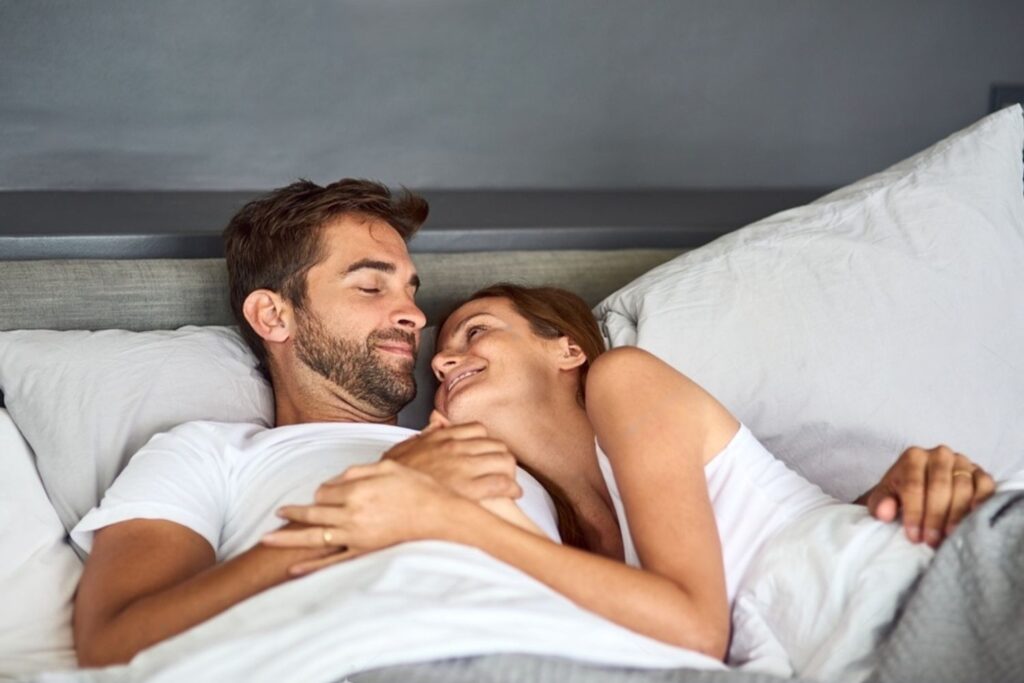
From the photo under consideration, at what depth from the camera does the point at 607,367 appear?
1544mm

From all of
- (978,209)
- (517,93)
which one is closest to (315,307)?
A: (517,93)

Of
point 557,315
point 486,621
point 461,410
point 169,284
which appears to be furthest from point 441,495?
point 169,284

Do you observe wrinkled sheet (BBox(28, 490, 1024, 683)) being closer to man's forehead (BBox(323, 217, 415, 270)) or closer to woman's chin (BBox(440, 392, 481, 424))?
woman's chin (BBox(440, 392, 481, 424))

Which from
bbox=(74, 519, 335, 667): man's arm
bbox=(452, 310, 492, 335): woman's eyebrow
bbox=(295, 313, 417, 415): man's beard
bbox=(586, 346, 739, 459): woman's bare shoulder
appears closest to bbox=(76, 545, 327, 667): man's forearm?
bbox=(74, 519, 335, 667): man's arm

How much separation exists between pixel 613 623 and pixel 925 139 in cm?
226

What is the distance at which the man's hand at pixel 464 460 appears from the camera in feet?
4.80

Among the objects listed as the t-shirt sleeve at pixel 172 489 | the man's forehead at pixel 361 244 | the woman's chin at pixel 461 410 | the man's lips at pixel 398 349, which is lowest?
the t-shirt sleeve at pixel 172 489

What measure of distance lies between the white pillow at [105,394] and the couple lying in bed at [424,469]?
0.08 meters

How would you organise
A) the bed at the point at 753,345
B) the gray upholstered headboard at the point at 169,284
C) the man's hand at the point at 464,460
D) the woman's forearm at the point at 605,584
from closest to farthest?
the woman's forearm at the point at 605,584
the man's hand at the point at 464,460
the bed at the point at 753,345
the gray upholstered headboard at the point at 169,284

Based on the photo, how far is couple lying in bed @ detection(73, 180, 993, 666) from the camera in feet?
4.58

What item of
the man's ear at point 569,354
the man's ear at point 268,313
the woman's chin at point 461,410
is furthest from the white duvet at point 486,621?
the man's ear at point 268,313

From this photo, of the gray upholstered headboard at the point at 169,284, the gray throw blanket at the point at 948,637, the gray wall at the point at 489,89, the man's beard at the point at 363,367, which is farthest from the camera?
the gray wall at the point at 489,89

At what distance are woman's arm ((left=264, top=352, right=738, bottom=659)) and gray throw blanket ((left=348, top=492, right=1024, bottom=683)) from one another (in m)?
0.10

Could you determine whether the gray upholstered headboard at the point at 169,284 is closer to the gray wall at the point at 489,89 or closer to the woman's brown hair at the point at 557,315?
the woman's brown hair at the point at 557,315
